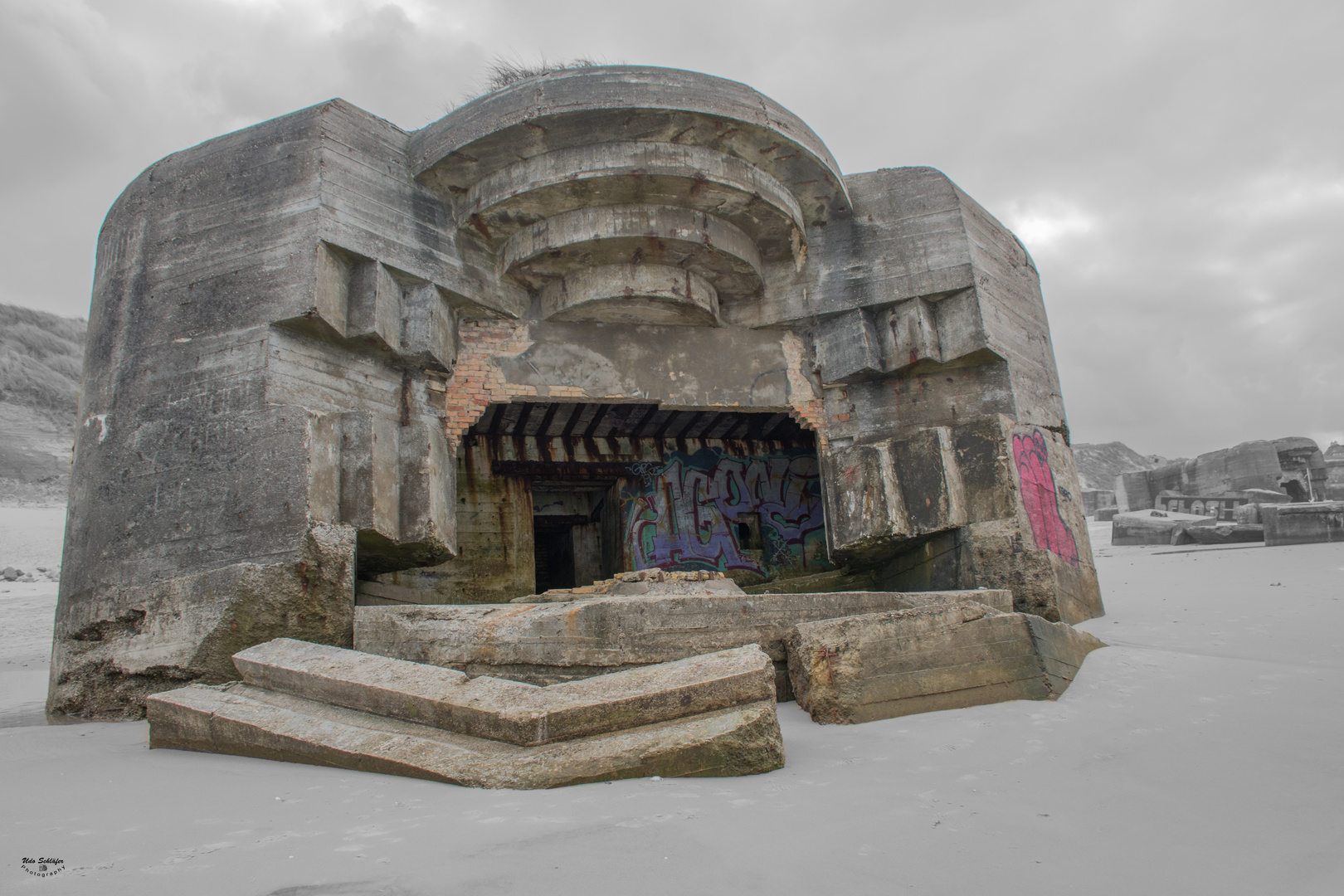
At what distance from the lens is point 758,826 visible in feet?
7.64

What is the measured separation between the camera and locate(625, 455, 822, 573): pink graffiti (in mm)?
9227

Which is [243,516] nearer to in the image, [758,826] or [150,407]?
[150,407]

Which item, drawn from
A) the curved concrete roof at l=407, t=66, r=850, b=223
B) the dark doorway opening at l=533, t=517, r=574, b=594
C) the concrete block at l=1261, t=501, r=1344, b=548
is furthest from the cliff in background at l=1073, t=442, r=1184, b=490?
the curved concrete roof at l=407, t=66, r=850, b=223

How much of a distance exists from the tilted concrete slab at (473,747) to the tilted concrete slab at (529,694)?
43mm

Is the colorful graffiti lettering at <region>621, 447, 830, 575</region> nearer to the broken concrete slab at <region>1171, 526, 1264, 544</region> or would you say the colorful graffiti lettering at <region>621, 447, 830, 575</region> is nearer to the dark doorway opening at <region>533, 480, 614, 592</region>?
the dark doorway opening at <region>533, 480, 614, 592</region>

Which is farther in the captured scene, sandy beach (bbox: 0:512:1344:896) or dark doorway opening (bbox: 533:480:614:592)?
dark doorway opening (bbox: 533:480:614:592)

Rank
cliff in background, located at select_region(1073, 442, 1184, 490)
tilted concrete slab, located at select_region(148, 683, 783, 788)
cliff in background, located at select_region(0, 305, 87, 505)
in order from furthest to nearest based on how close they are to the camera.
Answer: cliff in background, located at select_region(1073, 442, 1184, 490) < cliff in background, located at select_region(0, 305, 87, 505) < tilted concrete slab, located at select_region(148, 683, 783, 788)

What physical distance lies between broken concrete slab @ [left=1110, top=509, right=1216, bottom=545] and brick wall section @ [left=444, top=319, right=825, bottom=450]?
12.3m

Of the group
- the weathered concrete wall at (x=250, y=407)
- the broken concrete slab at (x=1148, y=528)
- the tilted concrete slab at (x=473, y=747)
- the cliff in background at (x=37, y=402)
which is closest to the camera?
the tilted concrete slab at (x=473, y=747)

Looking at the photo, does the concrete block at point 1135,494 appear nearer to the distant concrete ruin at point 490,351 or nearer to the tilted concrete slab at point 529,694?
the distant concrete ruin at point 490,351

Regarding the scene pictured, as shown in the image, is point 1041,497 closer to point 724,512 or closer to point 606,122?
point 724,512

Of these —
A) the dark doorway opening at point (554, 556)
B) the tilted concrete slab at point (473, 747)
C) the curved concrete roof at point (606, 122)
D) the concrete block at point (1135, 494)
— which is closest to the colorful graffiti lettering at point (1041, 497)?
the curved concrete roof at point (606, 122)

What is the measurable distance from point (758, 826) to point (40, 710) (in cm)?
608

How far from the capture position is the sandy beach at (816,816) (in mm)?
1944
